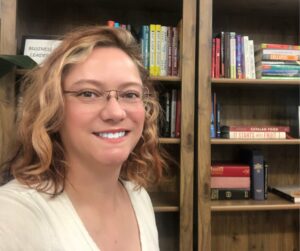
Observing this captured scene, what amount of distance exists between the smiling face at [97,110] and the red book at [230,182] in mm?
901

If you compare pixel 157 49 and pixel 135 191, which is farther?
pixel 157 49

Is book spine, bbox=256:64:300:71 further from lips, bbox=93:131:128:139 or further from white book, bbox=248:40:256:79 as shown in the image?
lips, bbox=93:131:128:139

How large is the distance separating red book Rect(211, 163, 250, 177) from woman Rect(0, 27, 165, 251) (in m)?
0.78

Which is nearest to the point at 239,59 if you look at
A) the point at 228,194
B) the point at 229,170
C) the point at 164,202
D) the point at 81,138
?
the point at 229,170

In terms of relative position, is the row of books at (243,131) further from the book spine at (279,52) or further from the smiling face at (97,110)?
the smiling face at (97,110)

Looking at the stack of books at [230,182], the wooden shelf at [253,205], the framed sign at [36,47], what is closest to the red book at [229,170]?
the stack of books at [230,182]

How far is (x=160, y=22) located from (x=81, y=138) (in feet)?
4.10

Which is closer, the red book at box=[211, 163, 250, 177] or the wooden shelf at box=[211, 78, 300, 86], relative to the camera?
the wooden shelf at box=[211, 78, 300, 86]

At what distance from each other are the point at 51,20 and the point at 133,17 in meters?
0.49

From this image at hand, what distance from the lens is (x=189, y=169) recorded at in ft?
4.96

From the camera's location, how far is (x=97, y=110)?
88cm

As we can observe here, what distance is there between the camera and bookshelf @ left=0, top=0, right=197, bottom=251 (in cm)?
141

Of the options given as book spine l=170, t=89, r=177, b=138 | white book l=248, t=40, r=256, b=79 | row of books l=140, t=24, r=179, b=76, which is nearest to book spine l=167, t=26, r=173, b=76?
row of books l=140, t=24, r=179, b=76

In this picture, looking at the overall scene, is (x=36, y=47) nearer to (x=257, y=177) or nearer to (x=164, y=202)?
(x=164, y=202)
